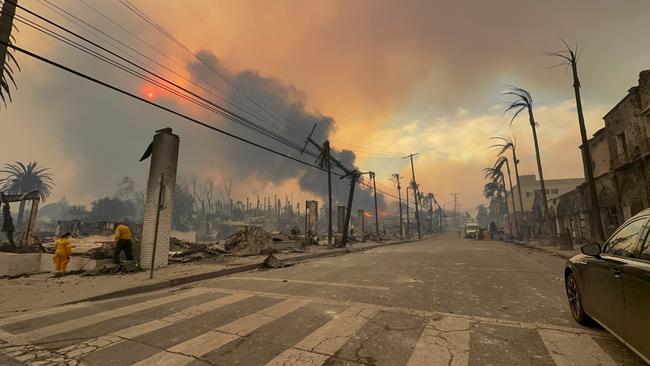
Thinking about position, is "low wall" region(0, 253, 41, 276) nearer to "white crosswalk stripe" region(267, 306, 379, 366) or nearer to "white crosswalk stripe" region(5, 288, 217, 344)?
"white crosswalk stripe" region(5, 288, 217, 344)

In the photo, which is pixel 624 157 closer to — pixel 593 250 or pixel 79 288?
pixel 593 250

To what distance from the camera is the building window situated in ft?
60.3

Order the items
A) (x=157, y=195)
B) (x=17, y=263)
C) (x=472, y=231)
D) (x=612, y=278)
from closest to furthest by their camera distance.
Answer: (x=612, y=278) < (x=157, y=195) < (x=17, y=263) < (x=472, y=231)

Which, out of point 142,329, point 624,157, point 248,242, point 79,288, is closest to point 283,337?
point 142,329

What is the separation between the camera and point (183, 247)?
16344mm

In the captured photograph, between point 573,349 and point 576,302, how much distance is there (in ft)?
4.45

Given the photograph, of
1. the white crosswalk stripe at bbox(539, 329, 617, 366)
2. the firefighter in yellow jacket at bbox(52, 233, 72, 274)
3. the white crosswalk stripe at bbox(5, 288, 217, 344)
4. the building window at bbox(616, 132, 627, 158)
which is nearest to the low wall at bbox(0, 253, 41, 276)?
the firefighter in yellow jacket at bbox(52, 233, 72, 274)

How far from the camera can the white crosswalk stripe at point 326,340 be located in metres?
3.44

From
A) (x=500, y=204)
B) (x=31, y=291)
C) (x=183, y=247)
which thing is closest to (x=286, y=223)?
(x=500, y=204)

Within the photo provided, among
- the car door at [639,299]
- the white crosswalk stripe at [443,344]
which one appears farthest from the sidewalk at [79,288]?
the car door at [639,299]

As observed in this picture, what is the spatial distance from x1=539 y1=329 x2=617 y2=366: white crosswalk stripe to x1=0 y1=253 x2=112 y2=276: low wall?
13.4 m

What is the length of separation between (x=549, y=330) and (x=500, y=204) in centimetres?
9665

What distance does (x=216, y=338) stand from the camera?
417cm

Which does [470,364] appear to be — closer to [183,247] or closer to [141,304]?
[141,304]
